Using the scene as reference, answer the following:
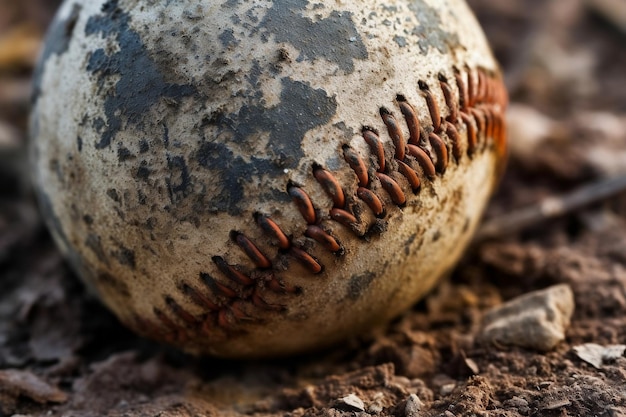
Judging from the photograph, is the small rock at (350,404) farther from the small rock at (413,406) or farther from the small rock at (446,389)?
the small rock at (446,389)

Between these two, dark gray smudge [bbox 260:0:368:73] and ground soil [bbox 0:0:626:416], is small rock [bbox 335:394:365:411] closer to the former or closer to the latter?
ground soil [bbox 0:0:626:416]

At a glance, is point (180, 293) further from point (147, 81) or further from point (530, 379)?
point (530, 379)

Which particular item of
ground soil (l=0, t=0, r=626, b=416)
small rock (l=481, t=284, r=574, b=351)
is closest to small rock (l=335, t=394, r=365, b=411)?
ground soil (l=0, t=0, r=626, b=416)

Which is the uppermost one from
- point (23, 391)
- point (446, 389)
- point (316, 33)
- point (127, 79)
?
point (316, 33)

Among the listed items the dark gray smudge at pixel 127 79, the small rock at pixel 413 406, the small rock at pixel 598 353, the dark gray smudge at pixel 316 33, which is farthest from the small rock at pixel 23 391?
the small rock at pixel 598 353

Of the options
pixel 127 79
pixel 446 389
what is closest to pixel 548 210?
pixel 446 389

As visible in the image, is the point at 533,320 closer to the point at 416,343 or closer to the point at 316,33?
the point at 416,343

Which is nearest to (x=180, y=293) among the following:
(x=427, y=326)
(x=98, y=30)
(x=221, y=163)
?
(x=221, y=163)

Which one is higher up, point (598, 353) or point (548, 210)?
point (548, 210)
